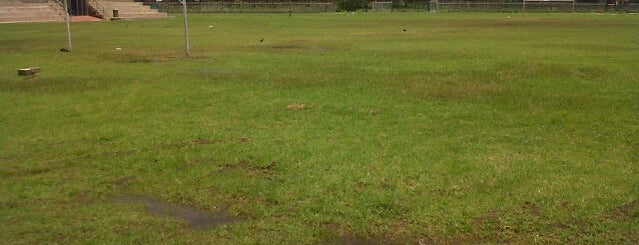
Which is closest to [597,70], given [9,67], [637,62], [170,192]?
[637,62]

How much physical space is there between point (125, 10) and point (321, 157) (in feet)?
195

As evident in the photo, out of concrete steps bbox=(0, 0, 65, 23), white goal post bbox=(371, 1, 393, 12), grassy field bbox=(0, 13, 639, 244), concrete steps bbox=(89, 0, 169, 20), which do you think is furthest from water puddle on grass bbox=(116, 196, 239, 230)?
white goal post bbox=(371, 1, 393, 12)

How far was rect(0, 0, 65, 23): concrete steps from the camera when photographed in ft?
164

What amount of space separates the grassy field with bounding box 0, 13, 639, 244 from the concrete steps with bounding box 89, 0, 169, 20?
4561 centimetres

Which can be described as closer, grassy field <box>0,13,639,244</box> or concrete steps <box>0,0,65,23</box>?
grassy field <box>0,13,639,244</box>

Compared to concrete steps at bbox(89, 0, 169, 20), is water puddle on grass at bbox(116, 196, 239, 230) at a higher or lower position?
lower

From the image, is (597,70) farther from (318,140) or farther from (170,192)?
(170,192)

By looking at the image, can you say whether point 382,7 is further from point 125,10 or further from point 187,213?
point 187,213

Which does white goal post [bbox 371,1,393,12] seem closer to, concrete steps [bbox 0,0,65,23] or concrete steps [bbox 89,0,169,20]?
concrete steps [bbox 89,0,169,20]

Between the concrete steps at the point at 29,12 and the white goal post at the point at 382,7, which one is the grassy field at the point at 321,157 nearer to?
the concrete steps at the point at 29,12

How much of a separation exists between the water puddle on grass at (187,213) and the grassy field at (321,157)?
0.07 feet

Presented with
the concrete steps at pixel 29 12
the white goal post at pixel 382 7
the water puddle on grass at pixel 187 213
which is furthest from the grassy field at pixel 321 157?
the white goal post at pixel 382 7

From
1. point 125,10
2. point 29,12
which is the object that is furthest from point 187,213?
point 125,10

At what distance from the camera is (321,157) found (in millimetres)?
7609
